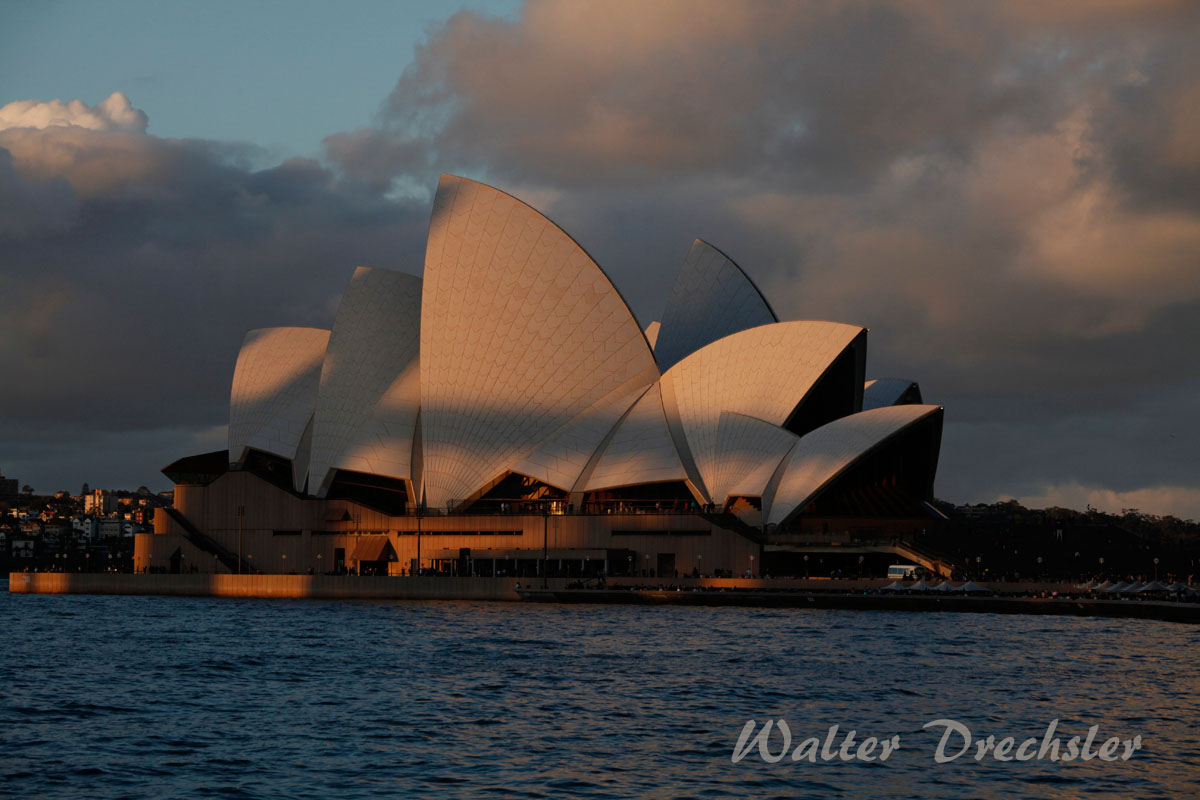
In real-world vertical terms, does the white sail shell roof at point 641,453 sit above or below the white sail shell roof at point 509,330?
below

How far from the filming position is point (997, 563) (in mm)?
65250

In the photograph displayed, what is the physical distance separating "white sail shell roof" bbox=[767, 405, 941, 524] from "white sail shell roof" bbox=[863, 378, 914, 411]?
40.6 feet

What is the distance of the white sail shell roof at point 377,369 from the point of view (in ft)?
251

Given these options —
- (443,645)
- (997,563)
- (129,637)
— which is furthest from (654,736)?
(997,563)

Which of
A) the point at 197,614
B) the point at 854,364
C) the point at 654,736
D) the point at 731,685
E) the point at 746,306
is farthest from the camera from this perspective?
the point at 746,306

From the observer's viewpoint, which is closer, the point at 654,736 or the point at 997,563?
the point at 654,736

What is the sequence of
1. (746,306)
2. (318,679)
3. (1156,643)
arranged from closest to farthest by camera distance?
1. (318,679)
2. (1156,643)
3. (746,306)

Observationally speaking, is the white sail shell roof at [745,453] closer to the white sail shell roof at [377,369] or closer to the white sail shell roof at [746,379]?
the white sail shell roof at [746,379]

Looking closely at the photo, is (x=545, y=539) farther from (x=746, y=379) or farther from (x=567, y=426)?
(x=746, y=379)

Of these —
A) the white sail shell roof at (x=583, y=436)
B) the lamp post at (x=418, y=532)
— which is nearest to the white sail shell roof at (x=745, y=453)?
the white sail shell roof at (x=583, y=436)

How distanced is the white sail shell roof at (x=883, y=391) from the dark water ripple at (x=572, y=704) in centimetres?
2969

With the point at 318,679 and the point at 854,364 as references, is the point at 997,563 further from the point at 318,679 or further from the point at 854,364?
the point at 318,679

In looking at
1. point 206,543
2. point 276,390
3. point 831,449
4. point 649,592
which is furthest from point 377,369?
point 831,449

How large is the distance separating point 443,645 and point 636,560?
29.6 metres
